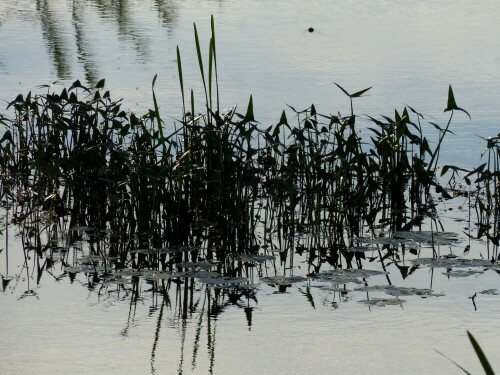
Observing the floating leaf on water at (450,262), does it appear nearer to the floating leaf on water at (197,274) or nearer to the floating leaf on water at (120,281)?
the floating leaf on water at (197,274)

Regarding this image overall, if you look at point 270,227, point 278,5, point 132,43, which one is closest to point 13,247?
point 270,227

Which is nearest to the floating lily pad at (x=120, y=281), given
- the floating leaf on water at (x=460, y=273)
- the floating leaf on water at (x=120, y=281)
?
the floating leaf on water at (x=120, y=281)

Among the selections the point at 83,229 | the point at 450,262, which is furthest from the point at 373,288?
the point at 83,229

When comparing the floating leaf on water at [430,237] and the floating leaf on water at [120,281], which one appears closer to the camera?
the floating leaf on water at [120,281]

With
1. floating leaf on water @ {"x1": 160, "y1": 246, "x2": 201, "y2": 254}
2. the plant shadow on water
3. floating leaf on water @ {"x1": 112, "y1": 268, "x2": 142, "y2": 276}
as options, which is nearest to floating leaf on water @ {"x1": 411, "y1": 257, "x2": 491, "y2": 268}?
the plant shadow on water

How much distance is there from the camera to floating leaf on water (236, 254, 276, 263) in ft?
16.0

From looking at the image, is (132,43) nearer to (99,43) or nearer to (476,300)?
(99,43)

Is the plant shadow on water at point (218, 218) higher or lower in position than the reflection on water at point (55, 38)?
lower

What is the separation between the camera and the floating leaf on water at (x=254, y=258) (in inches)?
192

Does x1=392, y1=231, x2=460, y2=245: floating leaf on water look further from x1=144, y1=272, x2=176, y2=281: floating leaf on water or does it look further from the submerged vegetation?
x1=144, y1=272, x2=176, y2=281: floating leaf on water

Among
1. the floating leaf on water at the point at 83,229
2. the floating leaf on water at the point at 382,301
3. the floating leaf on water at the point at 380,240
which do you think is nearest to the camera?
the floating leaf on water at the point at 382,301

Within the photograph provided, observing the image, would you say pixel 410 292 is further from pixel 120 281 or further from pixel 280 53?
pixel 280 53

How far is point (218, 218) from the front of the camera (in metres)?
5.29

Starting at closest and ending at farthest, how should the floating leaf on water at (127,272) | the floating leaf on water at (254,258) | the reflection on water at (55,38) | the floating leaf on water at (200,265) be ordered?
1. the floating leaf on water at (127,272)
2. the floating leaf on water at (200,265)
3. the floating leaf on water at (254,258)
4. the reflection on water at (55,38)
